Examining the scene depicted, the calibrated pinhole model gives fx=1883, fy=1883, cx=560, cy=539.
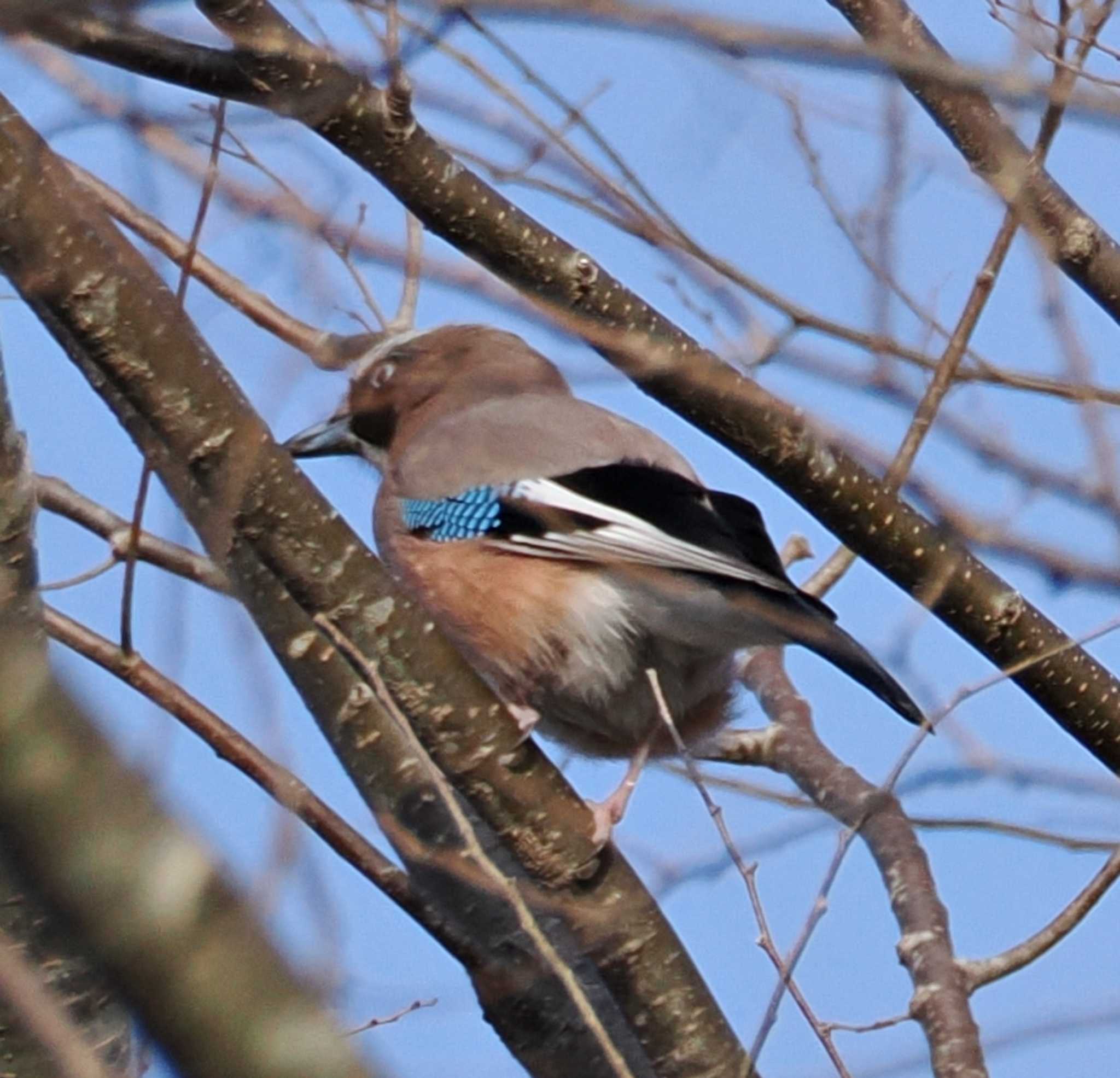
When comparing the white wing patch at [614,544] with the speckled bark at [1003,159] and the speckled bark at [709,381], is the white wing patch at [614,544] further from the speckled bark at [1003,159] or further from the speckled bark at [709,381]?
the speckled bark at [1003,159]

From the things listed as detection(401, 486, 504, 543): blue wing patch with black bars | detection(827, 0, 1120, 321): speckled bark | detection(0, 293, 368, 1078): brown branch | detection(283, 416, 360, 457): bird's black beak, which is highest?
detection(283, 416, 360, 457): bird's black beak

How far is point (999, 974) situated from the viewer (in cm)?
396

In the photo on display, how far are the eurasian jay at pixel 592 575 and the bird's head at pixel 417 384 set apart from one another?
1.08 feet

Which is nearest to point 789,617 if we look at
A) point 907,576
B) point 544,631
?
point 907,576

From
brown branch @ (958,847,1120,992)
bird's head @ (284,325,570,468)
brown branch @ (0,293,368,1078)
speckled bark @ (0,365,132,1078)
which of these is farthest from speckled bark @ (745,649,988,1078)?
brown branch @ (0,293,368,1078)

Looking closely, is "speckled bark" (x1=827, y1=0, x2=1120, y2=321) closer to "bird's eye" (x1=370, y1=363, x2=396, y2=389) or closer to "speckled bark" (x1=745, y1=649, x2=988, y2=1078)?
"speckled bark" (x1=745, y1=649, x2=988, y2=1078)

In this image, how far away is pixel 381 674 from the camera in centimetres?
324

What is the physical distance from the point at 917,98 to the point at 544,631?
5.19 feet

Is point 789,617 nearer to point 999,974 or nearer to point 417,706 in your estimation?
point 999,974

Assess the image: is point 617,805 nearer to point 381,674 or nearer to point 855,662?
point 855,662

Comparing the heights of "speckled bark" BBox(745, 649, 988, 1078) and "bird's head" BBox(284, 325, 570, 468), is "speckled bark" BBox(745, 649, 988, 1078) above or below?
below

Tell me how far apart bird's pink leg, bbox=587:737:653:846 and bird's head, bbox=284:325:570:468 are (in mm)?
1379

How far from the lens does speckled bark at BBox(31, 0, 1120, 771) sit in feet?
12.0

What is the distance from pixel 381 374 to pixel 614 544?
5.40 ft
